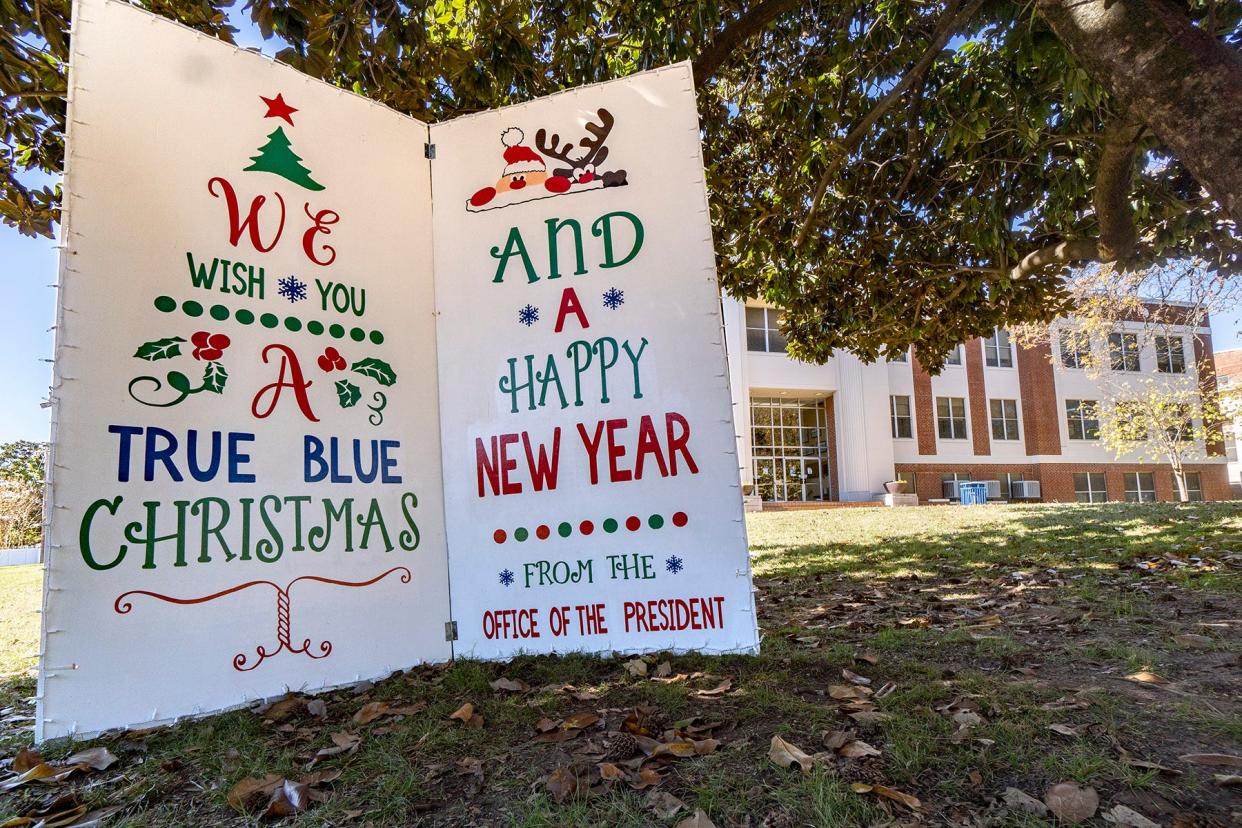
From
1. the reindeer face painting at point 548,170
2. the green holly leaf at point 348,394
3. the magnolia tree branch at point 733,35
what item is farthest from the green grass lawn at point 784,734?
the magnolia tree branch at point 733,35

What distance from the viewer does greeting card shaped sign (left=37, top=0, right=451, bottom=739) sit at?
298 centimetres

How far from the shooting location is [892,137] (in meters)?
7.59

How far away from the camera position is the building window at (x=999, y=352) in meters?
29.4

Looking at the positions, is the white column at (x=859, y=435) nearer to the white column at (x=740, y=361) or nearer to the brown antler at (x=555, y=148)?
the white column at (x=740, y=361)

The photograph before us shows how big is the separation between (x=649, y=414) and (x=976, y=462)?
93.6 ft

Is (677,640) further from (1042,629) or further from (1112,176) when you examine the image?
(1112,176)

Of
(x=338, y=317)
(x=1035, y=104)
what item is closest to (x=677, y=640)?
(x=338, y=317)

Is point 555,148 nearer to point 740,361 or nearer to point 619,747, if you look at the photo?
point 619,747

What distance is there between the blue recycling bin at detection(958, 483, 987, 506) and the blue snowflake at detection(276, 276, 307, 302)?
2555 centimetres

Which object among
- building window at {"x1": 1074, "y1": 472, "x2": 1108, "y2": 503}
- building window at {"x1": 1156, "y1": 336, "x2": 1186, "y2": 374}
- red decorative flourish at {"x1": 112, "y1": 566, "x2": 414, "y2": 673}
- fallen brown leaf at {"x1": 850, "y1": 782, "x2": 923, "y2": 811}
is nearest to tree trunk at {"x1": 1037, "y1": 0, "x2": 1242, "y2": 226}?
fallen brown leaf at {"x1": 850, "y1": 782, "x2": 923, "y2": 811}

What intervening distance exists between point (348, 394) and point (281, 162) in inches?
50.7

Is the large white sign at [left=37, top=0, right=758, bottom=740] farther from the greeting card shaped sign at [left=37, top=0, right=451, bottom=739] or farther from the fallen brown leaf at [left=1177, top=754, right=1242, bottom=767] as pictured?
the fallen brown leaf at [left=1177, top=754, right=1242, bottom=767]

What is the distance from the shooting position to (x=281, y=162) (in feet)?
12.2

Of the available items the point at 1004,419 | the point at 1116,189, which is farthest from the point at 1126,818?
the point at 1004,419
